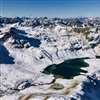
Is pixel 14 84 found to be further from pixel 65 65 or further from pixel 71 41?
pixel 71 41

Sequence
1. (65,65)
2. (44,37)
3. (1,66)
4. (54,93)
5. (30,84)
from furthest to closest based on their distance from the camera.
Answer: (44,37), (65,65), (1,66), (30,84), (54,93)

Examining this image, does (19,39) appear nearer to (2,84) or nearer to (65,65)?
(65,65)

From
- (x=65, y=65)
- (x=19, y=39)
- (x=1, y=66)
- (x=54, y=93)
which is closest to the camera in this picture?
(x=54, y=93)

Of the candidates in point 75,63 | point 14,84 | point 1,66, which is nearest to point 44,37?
point 75,63

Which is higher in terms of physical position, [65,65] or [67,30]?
[67,30]

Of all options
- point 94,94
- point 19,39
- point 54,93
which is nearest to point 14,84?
point 54,93

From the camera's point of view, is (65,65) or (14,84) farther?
(65,65)
